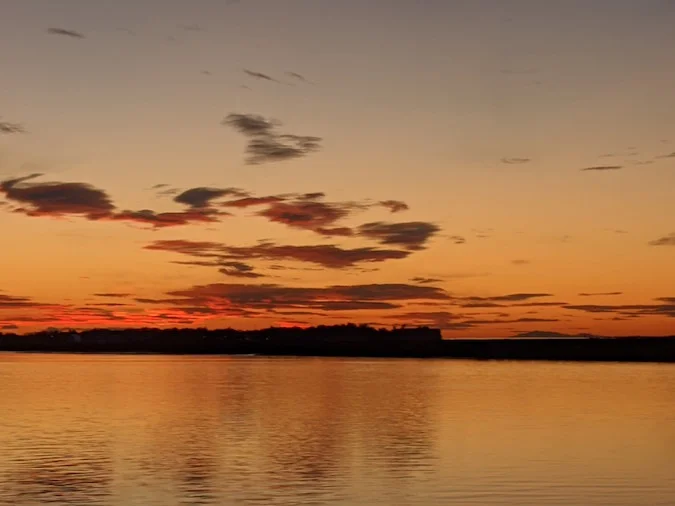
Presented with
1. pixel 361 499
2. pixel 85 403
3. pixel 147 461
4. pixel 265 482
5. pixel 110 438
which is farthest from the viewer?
pixel 85 403

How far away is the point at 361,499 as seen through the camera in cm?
2947

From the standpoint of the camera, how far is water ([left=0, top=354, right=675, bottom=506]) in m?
30.4

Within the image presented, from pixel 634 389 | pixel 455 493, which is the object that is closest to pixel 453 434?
pixel 455 493

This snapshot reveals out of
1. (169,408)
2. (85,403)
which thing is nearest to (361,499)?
(169,408)

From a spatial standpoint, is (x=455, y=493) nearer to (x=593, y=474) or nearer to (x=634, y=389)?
(x=593, y=474)

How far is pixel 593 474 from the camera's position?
34.2 m

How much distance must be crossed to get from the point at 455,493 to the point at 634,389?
57.7 m

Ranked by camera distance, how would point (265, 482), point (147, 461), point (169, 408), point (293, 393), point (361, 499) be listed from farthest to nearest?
1. point (293, 393)
2. point (169, 408)
3. point (147, 461)
4. point (265, 482)
5. point (361, 499)

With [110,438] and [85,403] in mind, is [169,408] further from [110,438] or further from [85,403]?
[110,438]

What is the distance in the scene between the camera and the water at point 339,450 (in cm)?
3039

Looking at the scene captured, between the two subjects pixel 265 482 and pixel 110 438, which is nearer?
→ pixel 265 482

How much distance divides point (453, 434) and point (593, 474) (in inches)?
502

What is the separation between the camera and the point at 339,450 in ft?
133

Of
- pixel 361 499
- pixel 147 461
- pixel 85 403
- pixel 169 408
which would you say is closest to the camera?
pixel 361 499
